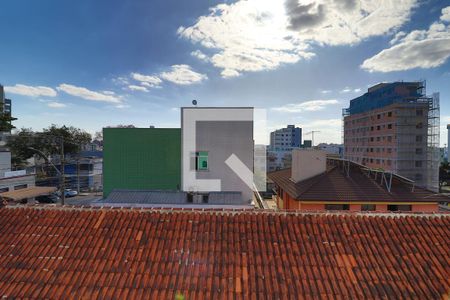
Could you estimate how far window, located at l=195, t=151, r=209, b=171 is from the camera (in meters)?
17.5

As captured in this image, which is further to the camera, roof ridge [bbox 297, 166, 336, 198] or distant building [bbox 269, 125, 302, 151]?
distant building [bbox 269, 125, 302, 151]

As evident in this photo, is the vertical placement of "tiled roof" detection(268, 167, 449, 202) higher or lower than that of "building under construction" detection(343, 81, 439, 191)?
lower

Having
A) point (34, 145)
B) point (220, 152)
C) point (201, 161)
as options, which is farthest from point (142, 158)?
point (34, 145)

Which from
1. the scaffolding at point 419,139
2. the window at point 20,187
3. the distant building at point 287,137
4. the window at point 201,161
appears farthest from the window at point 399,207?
the distant building at point 287,137

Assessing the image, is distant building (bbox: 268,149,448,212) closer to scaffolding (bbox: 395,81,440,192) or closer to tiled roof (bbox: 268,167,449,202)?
tiled roof (bbox: 268,167,449,202)

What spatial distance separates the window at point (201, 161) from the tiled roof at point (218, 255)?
11.8m

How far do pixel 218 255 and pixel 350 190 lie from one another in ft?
44.1

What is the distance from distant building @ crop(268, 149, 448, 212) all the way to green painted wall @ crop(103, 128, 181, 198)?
27.7 feet

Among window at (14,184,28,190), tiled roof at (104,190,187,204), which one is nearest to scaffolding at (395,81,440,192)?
tiled roof at (104,190,187,204)

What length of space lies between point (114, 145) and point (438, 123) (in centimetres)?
4315

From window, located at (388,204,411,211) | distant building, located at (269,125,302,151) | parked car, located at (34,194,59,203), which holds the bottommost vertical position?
parked car, located at (34,194,59,203)

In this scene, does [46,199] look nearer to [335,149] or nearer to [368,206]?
[368,206]

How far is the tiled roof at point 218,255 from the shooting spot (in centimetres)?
398

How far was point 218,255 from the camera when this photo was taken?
4539mm
